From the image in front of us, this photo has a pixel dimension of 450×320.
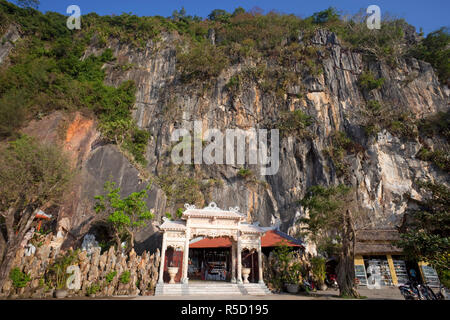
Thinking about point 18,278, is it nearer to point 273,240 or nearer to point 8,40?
point 273,240

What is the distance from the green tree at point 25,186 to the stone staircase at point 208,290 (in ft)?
18.5

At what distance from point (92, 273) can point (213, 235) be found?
531cm

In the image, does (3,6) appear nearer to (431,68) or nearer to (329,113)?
(329,113)

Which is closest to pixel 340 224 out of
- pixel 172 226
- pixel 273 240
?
pixel 273 240

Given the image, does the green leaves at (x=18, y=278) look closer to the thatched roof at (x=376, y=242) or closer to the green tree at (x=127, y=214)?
the green tree at (x=127, y=214)

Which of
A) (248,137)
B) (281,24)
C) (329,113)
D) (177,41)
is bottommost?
(248,137)

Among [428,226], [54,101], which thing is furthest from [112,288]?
[54,101]

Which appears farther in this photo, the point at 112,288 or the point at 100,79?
the point at 100,79

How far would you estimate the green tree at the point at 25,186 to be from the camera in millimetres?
9227

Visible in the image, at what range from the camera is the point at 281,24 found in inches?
1385

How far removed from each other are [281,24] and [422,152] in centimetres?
2523

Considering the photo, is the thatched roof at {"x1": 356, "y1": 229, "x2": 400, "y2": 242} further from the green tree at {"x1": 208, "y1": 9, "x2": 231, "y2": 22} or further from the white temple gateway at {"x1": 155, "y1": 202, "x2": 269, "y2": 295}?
the green tree at {"x1": 208, "y1": 9, "x2": 231, "y2": 22}

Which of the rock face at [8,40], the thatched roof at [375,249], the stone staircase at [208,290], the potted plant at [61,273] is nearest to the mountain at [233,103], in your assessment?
the rock face at [8,40]

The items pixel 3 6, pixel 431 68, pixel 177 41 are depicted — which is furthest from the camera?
pixel 177 41
